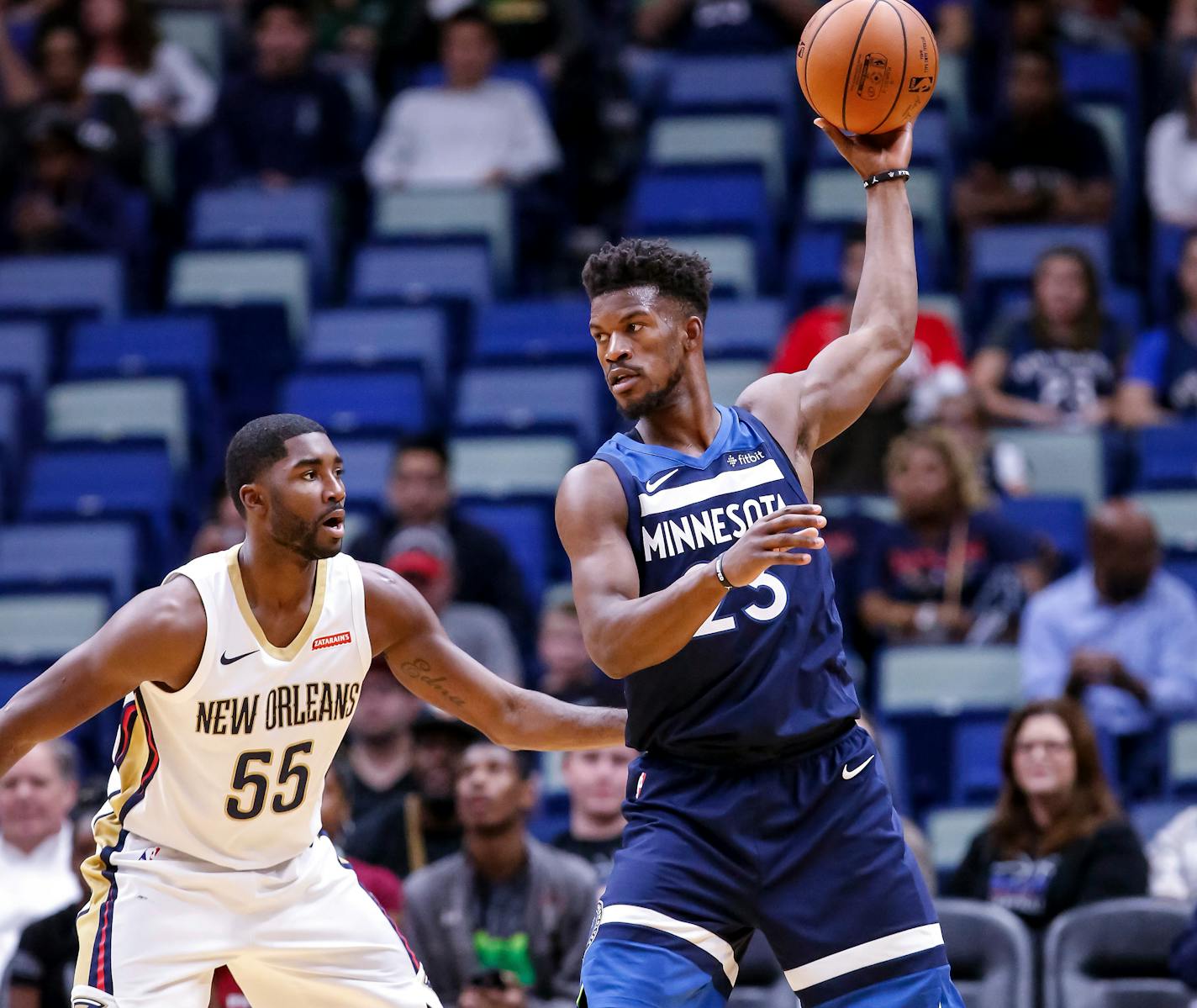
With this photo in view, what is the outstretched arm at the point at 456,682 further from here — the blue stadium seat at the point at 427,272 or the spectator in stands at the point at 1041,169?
the spectator in stands at the point at 1041,169

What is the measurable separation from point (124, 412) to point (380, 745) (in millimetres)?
3315

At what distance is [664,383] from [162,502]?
621 centimetres

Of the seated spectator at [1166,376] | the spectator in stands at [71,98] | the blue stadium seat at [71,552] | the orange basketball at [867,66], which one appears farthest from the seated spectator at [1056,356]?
the spectator in stands at [71,98]

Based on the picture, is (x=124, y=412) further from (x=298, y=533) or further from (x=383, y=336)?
(x=298, y=533)

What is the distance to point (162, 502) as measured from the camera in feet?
34.1

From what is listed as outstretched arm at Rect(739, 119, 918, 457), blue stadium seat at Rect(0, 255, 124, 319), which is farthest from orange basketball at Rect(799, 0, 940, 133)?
blue stadium seat at Rect(0, 255, 124, 319)

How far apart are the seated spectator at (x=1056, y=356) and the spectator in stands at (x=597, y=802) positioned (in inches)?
141

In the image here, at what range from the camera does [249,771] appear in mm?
5066

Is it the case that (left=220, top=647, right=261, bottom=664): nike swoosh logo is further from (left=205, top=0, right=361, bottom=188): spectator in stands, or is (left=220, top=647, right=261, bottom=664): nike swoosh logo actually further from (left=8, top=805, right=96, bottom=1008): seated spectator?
(left=205, top=0, right=361, bottom=188): spectator in stands

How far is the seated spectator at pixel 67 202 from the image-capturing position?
39.3ft

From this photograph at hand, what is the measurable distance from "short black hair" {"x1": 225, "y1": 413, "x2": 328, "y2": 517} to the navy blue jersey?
841 millimetres

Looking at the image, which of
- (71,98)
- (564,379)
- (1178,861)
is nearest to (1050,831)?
(1178,861)

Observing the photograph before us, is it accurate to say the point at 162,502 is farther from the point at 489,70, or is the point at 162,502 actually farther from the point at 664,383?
the point at 664,383

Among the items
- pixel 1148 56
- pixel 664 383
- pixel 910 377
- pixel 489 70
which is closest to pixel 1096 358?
pixel 910 377
